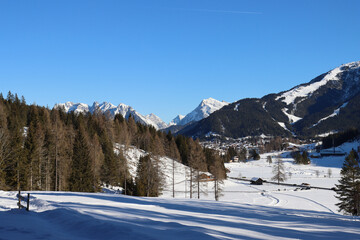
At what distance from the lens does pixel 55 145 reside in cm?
3969

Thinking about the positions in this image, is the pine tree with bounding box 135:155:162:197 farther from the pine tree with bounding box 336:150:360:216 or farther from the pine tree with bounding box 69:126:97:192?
the pine tree with bounding box 336:150:360:216

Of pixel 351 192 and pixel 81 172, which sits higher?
pixel 81 172

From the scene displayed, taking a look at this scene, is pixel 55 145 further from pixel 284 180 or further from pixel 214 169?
pixel 284 180

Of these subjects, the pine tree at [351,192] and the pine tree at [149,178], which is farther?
the pine tree at [149,178]

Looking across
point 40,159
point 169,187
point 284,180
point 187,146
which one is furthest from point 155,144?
point 284,180

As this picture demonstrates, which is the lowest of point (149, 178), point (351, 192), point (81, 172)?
point (351, 192)

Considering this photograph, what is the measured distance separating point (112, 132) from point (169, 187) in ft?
88.2

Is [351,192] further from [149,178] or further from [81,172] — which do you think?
[81,172]

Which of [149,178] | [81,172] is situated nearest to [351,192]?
[149,178]

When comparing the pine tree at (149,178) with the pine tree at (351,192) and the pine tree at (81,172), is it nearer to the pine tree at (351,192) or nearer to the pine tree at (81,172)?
the pine tree at (81,172)

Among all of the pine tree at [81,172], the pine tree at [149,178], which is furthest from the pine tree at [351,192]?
the pine tree at [81,172]

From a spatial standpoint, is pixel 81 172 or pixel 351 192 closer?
pixel 351 192

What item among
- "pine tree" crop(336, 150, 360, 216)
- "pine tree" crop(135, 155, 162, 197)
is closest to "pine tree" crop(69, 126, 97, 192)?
"pine tree" crop(135, 155, 162, 197)

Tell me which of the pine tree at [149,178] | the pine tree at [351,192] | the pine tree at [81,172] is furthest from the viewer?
the pine tree at [149,178]
